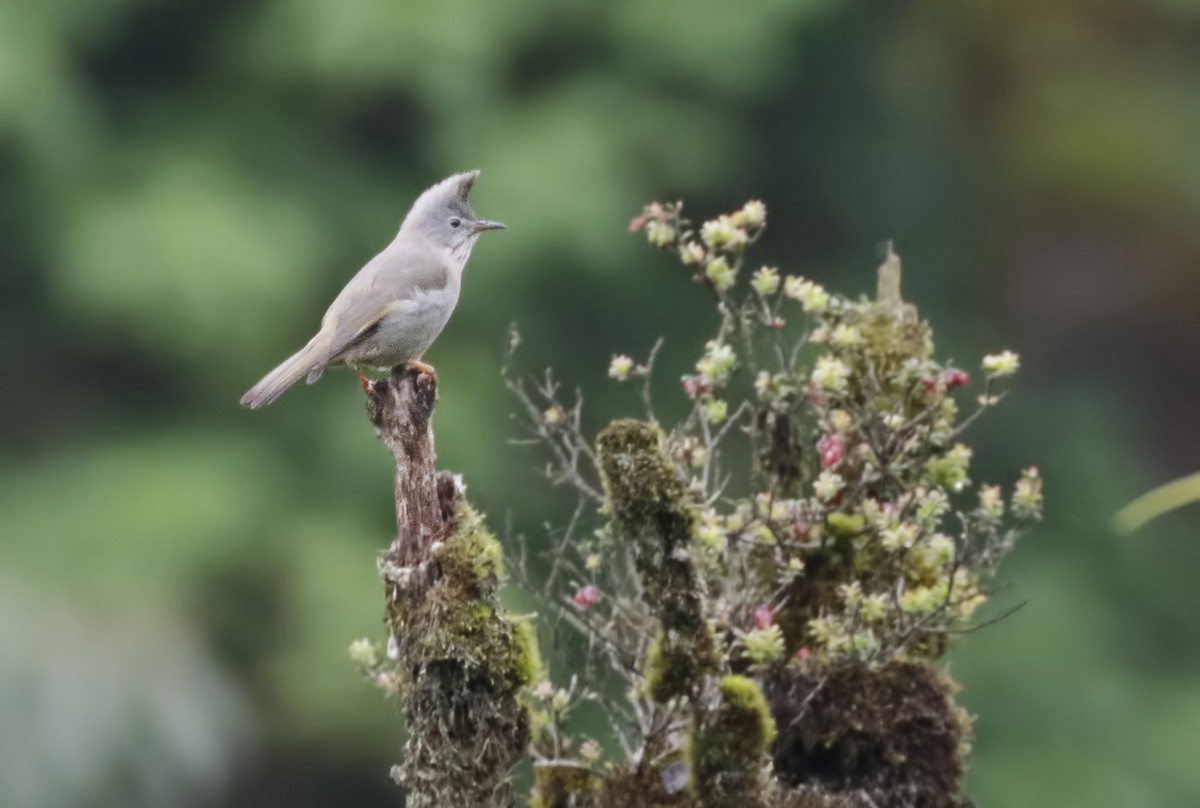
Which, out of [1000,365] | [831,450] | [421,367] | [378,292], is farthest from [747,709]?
[378,292]

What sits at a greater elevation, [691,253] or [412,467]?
[691,253]

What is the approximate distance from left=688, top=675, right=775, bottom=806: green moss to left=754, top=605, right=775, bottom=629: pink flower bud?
337mm

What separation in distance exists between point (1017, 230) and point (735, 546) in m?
6.81

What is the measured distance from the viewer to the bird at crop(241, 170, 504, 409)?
450 centimetres

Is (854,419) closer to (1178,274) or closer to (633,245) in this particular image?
(633,245)

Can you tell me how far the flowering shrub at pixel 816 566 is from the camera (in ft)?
13.0

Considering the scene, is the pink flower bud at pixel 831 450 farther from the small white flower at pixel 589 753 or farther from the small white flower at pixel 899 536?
the small white flower at pixel 589 753

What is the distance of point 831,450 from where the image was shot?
4.20 metres

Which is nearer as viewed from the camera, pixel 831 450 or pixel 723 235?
pixel 723 235

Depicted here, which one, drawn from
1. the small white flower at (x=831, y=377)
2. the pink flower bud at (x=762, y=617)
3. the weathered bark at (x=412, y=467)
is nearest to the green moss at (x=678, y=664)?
the pink flower bud at (x=762, y=617)

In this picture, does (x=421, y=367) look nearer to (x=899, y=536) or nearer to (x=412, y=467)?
(x=412, y=467)

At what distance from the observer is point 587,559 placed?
417 centimetres

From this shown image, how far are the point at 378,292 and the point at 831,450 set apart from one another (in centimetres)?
112

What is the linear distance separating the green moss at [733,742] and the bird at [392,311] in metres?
1.20
